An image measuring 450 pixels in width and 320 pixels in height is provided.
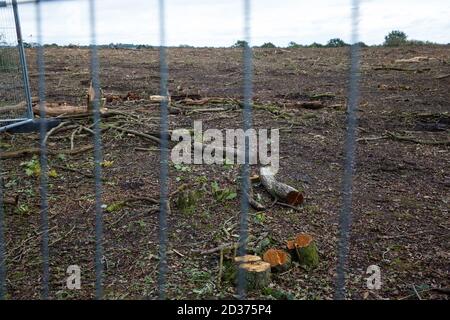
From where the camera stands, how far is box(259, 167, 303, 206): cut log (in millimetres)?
3262

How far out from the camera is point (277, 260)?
2.45 metres

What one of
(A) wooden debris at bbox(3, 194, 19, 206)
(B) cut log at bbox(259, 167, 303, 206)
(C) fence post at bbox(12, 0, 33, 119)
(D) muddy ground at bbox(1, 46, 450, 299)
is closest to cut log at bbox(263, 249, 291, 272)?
(D) muddy ground at bbox(1, 46, 450, 299)

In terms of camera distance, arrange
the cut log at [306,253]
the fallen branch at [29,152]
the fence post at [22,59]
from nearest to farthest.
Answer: the cut log at [306,253] → the fallen branch at [29,152] → the fence post at [22,59]

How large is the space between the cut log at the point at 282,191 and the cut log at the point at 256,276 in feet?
3.37

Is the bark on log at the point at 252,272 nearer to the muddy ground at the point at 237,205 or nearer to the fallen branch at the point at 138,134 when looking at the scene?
the muddy ground at the point at 237,205

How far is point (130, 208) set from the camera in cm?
323

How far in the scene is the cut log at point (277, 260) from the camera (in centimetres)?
245

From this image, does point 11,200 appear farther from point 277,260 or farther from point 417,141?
point 417,141

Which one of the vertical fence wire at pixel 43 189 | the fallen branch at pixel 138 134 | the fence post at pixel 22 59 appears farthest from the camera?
the fence post at pixel 22 59

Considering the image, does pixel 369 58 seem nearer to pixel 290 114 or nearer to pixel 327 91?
pixel 327 91

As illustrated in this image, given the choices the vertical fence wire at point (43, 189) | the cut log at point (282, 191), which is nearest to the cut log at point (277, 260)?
the cut log at point (282, 191)

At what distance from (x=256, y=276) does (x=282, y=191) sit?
1112mm

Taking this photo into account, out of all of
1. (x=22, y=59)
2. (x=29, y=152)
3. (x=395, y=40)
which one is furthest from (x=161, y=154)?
(x=395, y=40)
